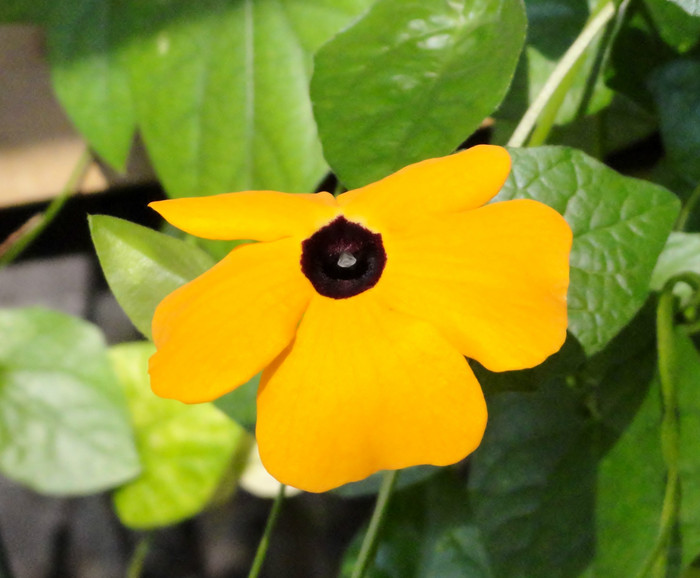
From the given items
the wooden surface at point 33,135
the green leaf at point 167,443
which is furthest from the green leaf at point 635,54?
the green leaf at point 167,443

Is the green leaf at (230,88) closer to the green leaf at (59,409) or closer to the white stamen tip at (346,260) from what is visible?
the white stamen tip at (346,260)

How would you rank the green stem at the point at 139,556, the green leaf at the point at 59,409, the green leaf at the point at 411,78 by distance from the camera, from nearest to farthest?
1. the green leaf at the point at 411,78
2. the green leaf at the point at 59,409
3. the green stem at the point at 139,556

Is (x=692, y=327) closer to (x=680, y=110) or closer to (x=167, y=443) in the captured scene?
(x=680, y=110)

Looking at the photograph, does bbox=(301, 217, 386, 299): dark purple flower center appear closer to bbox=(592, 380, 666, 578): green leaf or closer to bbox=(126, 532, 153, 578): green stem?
bbox=(592, 380, 666, 578): green leaf

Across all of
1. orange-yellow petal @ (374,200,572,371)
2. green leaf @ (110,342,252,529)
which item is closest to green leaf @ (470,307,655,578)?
orange-yellow petal @ (374,200,572,371)

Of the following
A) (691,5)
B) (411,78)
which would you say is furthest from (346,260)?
(691,5)

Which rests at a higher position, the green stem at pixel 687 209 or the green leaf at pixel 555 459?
the green stem at pixel 687 209
